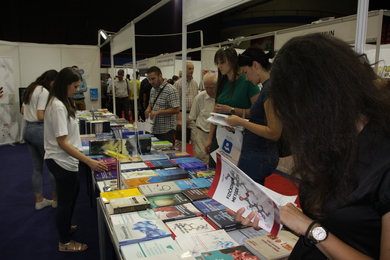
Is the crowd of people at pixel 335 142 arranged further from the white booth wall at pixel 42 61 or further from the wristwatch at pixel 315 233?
the white booth wall at pixel 42 61

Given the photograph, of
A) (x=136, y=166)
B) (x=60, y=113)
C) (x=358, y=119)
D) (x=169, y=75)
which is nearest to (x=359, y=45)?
(x=358, y=119)

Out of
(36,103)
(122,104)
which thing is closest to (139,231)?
(36,103)

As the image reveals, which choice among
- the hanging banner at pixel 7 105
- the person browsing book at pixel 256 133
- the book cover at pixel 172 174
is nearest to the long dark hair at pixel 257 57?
the person browsing book at pixel 256 133

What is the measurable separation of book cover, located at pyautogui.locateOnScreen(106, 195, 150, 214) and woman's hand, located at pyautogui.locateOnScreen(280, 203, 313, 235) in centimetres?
86

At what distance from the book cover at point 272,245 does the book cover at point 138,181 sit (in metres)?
0.86

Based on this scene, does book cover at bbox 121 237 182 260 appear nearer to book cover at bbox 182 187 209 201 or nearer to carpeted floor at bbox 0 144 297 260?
book cover at bbox 182 187 209 201

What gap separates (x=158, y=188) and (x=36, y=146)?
80.0 inches

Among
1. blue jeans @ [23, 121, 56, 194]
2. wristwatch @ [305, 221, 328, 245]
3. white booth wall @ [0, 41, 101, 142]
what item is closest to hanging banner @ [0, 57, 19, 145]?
white booth wall @ [0, 41, 101, 142]

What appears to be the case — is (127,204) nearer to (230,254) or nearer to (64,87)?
(230,254)

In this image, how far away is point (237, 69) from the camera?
209 centimetres

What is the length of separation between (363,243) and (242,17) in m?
15.9

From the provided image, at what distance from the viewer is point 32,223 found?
2.98 metres

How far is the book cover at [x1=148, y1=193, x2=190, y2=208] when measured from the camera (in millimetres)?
1610

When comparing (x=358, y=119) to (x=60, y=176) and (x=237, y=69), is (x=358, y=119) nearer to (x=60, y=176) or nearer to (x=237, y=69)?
(x=237, y=69)
